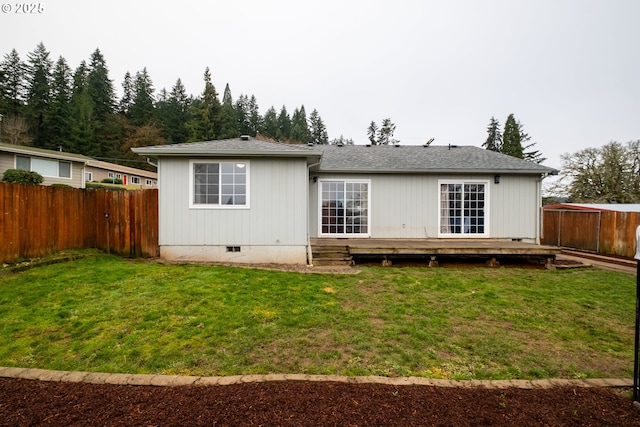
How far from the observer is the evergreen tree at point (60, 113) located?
3120 centimetres

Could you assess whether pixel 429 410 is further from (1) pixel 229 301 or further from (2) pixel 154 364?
(1) pixel 229 301

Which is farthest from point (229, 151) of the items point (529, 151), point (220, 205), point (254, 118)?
point (529, 151)

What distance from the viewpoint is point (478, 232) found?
10.1 meters

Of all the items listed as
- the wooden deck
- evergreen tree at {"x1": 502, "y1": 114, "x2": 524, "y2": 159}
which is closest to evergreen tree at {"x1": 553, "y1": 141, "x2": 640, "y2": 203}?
evergreen tree at {"x1": 502, "y1": 114, "x2": 524, "y2": 159}

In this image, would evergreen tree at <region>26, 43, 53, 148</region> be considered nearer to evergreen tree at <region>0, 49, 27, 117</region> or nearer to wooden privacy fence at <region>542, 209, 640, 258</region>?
evergreen tree at <region>0, 49, 27, 117</region>

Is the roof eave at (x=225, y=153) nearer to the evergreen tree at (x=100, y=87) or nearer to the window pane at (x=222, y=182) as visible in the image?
the window pane at (x=222, y=182)

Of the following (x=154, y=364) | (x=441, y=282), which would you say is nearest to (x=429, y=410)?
(x=154, y=364)

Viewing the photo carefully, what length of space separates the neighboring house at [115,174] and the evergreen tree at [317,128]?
88.1ft

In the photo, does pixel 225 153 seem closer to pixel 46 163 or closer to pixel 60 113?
pixel 46 163

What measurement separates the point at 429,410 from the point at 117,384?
2715 mm

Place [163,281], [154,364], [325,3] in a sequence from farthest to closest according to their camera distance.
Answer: [325,3], [163,281], [154,364]

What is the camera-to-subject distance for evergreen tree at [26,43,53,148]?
3166 centimetres

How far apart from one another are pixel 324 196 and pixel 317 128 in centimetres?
4432

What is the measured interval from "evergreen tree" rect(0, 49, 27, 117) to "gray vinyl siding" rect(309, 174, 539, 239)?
40.6 metres
